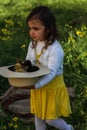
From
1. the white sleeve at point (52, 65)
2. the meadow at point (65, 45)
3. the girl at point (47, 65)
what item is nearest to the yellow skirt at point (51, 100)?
the girl at point (47, 65)

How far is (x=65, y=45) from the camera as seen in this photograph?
5664 millimetres

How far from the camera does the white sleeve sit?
3.50m

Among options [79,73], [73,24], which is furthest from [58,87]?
[73,24]

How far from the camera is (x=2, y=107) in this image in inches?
185

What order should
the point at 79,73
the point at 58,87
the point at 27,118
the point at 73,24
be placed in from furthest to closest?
the point at 73,24
the point at 79,73
the point at 27,118
the point at 58,87

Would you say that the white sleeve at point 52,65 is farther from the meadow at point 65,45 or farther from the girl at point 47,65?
the meadow at point 65,45

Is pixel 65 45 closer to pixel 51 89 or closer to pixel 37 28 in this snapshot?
pixel 51 89

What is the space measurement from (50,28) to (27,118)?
1.32 metres

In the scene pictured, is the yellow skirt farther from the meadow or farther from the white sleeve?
the meadow

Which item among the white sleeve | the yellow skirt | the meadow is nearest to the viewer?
the white sleeve

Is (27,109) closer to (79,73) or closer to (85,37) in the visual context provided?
(79,73)

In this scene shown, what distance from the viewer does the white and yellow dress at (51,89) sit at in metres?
3.55

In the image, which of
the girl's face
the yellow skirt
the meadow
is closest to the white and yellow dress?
the yellow skirt

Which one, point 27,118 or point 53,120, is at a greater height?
point 53,120
